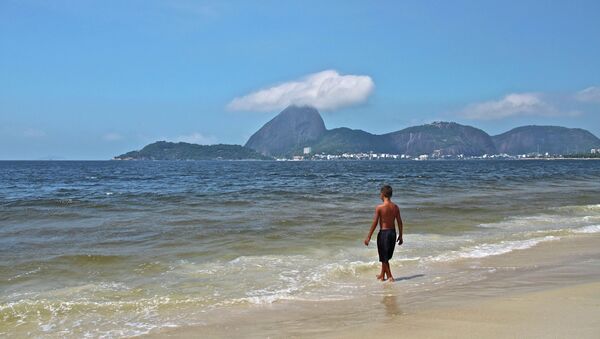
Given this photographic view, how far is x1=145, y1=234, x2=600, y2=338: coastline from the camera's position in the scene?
19.6 feet

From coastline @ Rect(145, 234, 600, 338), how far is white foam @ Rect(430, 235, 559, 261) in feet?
7.31

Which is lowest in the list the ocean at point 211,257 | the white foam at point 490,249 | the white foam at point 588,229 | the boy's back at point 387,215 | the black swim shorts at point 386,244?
the white foam at point 588,229

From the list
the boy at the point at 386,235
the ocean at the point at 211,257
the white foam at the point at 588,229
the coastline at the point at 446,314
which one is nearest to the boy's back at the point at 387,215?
the boy at the point at 386,235

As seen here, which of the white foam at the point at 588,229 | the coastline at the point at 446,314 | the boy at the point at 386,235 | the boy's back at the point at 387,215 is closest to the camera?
the coastline at the point at 446,314

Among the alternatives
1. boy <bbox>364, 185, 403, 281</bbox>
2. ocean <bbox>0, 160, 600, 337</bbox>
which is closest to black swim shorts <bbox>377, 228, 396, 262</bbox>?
boy <bbox>364, 185, 403, 281</bbox>

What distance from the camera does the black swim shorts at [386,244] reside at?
30.9ft

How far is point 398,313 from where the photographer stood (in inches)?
275

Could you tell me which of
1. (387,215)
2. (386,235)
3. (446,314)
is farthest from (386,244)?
(446,314)

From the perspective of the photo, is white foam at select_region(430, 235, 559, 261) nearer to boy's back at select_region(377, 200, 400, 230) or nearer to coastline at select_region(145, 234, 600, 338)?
coastline at select_region(145, 234, 600, 338)

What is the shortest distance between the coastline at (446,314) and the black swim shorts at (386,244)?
2.06 ft

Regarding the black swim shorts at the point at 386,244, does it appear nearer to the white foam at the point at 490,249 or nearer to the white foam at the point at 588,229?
the white foam at the point at 490,249

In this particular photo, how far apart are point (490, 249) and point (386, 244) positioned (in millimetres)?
4529

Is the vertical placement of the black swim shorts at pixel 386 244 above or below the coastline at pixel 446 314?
above

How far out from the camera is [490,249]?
12.6m
